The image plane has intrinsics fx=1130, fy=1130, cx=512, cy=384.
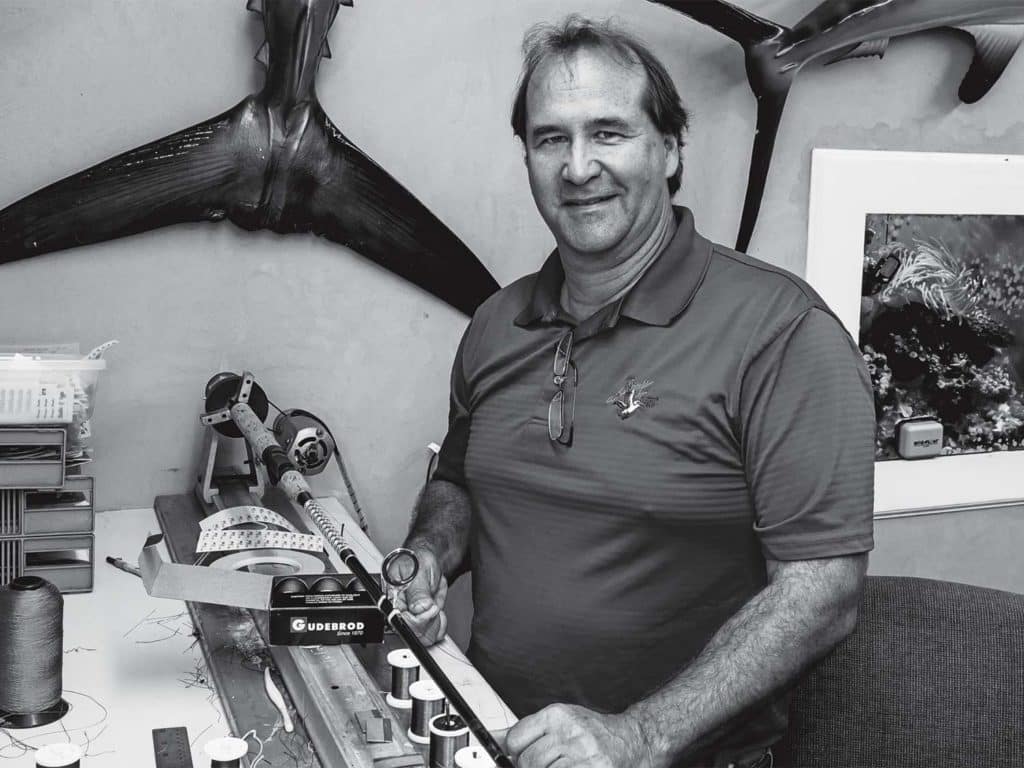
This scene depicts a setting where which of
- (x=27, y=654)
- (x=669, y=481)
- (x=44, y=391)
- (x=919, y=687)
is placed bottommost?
(x=919, y=687)

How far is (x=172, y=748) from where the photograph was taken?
1.30 metres

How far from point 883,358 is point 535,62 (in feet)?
4.80

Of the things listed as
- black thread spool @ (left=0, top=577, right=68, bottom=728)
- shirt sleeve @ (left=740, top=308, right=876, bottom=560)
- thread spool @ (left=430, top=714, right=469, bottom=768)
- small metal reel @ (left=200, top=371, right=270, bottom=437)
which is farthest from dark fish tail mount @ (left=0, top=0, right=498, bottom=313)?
thread spool @ (left=430, top=714, right=469, bottom=768)

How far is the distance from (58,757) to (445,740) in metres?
0.38

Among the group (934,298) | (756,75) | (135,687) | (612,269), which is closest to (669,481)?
(612,269)

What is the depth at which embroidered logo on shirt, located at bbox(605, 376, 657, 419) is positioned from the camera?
5.27 ft

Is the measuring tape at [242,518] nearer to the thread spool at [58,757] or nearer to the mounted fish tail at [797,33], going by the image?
the thread spool at [58,757]

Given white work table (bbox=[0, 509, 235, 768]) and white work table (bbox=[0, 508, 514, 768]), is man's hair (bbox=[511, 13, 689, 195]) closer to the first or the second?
white work table (bbox=[0, 508, 514, 768])

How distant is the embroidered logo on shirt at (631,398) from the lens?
1.61 m

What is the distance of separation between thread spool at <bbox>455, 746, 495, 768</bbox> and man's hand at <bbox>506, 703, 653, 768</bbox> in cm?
6

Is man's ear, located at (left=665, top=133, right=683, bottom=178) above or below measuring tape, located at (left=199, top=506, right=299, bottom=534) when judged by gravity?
above

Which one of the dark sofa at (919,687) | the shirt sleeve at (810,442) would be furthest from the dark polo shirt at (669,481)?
the dark sofa at (919,687)

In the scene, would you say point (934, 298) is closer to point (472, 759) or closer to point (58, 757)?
point (472, 759)

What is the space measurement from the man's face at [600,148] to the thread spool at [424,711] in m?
0.74
